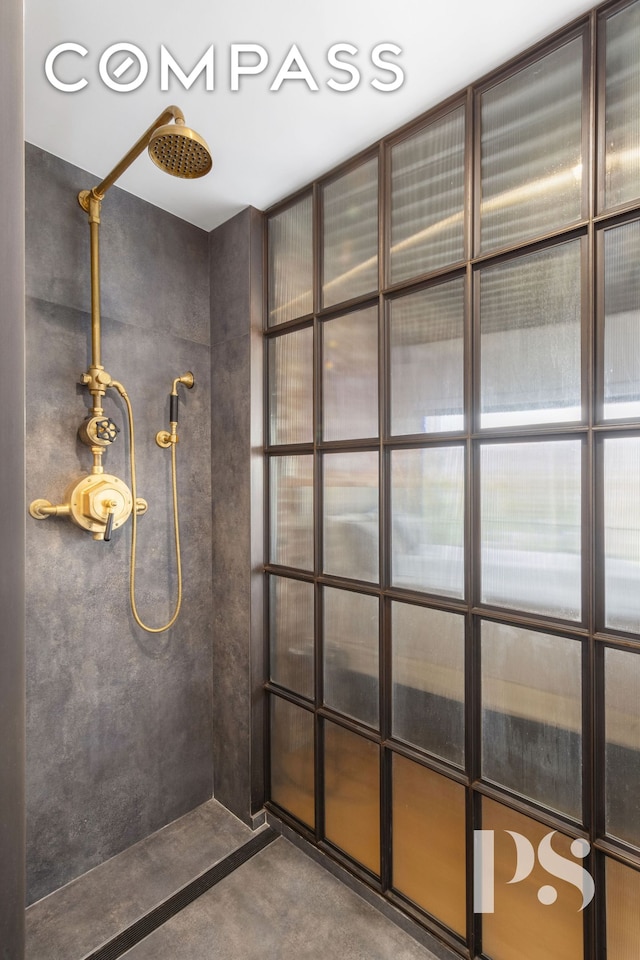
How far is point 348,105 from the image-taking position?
143 cm

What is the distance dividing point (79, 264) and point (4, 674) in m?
1.77

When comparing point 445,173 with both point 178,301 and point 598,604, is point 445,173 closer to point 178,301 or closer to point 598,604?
point 178,301

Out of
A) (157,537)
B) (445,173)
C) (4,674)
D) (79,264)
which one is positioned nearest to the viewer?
(4,674)

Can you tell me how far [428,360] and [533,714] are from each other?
101cm

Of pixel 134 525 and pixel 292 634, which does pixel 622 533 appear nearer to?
pixel 292 634

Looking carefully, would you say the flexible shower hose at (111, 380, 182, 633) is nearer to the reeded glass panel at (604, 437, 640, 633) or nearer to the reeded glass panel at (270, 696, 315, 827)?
the reeded glass panel at (270, 696, 315, 827)

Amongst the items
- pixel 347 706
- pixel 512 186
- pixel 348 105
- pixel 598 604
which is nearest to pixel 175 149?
pixel 348 105

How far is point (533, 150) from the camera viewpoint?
1259 mm

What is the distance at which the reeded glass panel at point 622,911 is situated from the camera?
1.12 meters

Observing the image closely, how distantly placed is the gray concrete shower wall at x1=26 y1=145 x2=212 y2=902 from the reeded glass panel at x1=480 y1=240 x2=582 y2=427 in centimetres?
121

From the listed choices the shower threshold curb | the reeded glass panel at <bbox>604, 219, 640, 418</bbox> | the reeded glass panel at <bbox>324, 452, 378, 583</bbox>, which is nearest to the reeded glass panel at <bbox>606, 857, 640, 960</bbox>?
the reeded glass panel at <bbox>324, 452, 378, 583</bbox>

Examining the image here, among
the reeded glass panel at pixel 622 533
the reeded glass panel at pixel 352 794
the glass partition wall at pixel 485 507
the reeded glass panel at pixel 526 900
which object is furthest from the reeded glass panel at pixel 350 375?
the reeded glass panel at pixel 526 900

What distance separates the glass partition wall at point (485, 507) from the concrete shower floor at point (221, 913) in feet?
0.37

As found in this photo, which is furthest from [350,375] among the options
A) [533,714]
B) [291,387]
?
[533,714]
